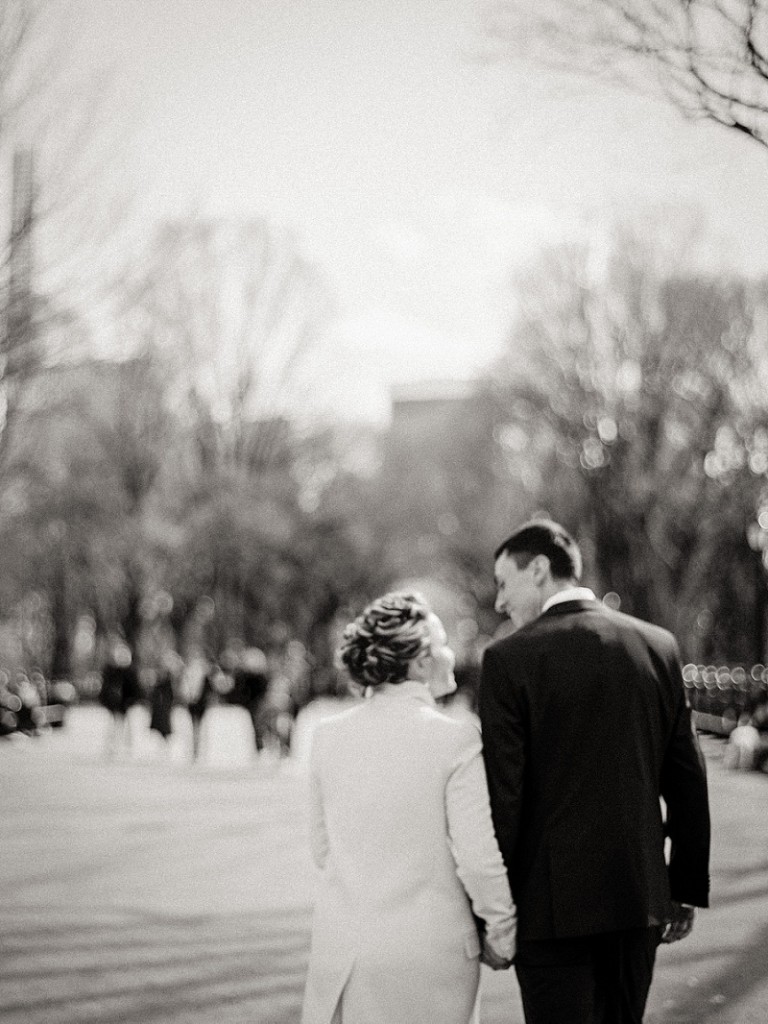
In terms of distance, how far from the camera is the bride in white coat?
319 cm

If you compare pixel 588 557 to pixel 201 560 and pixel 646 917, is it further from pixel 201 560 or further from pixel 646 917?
pixel 646 917

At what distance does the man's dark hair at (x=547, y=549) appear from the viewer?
12.1 feet

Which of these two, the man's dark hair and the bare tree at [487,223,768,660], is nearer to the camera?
the man's dark hair

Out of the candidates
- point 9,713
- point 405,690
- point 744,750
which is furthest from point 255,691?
point 405,690

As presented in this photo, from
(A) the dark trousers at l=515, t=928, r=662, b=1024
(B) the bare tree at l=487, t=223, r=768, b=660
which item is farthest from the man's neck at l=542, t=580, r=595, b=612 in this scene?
(B) the bare tree at l=487, t=223, r=768, b=660

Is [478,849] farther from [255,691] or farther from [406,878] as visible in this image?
[255,691]

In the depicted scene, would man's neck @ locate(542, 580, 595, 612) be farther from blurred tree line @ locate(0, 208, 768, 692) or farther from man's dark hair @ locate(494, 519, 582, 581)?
blurred tree line @ locate(0, 208, 768, 692)

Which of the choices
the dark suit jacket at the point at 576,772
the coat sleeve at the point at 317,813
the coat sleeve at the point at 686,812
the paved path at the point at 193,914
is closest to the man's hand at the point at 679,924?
the coat sleeve at the point at 686,812

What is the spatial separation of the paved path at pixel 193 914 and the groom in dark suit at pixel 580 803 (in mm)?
2427

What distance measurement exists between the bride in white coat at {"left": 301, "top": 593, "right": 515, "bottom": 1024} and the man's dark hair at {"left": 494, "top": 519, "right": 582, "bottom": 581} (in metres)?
0.55

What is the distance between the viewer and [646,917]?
3.39 meters

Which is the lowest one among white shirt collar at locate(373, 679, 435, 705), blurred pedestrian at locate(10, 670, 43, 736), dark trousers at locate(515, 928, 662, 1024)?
blurred pedestrian at locate(10, 670, 43, 736)

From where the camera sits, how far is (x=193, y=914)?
25.8ft

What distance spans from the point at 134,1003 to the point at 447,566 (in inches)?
1860
